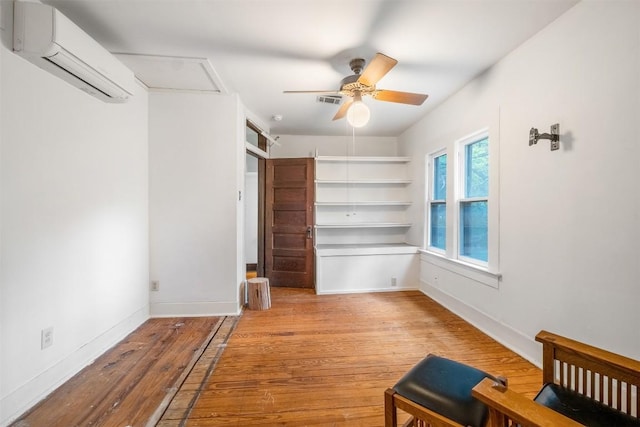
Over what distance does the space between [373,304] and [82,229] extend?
3036mm

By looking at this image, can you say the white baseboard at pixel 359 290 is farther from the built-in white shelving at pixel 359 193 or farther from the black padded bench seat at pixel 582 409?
the black padded bench seat at pixel 582 409

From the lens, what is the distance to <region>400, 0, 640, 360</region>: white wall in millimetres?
1477

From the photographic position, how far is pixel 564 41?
1.80 meters

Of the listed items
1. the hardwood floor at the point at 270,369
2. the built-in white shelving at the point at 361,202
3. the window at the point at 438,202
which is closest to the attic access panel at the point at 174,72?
the built-in white shelving at the point at 361,202

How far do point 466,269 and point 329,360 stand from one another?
177cm

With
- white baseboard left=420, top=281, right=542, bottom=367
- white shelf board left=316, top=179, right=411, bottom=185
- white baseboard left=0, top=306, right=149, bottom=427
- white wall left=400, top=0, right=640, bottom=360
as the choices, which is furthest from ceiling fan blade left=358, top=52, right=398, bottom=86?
white baseboard left=0, top=306, right=149, bottom=427

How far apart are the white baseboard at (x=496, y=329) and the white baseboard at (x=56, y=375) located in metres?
3.45

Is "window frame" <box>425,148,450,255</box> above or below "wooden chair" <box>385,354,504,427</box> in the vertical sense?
above

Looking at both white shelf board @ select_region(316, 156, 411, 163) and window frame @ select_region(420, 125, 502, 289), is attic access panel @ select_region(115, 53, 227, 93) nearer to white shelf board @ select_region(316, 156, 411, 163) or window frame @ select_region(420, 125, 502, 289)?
white shelf board @ select_region(316, 156, 411, 163)

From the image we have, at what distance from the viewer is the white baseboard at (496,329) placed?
206 centimetres

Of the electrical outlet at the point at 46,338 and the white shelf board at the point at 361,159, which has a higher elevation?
the white shelf board at the point at 361,159

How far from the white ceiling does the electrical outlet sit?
208cm

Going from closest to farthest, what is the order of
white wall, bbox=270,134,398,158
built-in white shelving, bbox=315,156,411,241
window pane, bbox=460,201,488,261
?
window pane, bbox=460,201,488,261 → built-in white shelving, bbox=315,156,411,241 → white wall, bbox=270,134,398,158

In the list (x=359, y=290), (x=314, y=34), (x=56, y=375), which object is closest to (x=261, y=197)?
(x=359, y=290)
